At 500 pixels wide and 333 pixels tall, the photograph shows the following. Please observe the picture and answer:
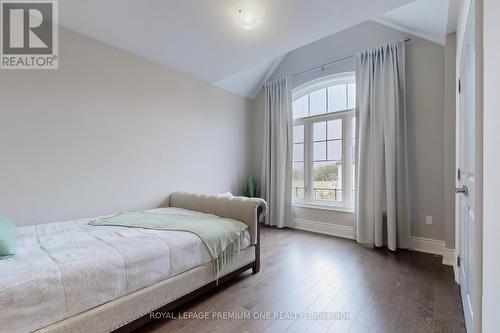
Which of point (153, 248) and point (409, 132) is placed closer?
point (153, 248)

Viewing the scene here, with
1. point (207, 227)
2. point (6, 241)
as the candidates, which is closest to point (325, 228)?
point (207, 227)

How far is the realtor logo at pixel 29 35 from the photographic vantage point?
2.01 meters

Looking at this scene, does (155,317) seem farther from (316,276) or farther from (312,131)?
(312,131)

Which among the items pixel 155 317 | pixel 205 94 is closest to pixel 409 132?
pixel 205 94

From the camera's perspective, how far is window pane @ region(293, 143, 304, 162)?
398cm

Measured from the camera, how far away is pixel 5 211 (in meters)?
1.94

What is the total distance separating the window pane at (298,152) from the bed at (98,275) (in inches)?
88.4

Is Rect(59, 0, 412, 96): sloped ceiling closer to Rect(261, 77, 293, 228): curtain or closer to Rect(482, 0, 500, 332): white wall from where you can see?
Rect(261, 77, 293, 228): curtain

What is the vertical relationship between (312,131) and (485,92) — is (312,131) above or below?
above

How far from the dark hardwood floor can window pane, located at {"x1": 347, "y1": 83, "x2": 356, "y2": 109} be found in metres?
2.08

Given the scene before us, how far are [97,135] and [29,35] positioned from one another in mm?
1043

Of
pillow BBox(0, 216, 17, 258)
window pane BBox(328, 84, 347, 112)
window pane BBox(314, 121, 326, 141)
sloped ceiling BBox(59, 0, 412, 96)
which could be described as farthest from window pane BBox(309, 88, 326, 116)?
pillow BBox(0, 216, 17, 258)

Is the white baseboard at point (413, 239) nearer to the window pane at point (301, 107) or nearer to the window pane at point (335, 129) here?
the window pane at point (335, 129)

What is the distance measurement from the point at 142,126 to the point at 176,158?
0.62m
